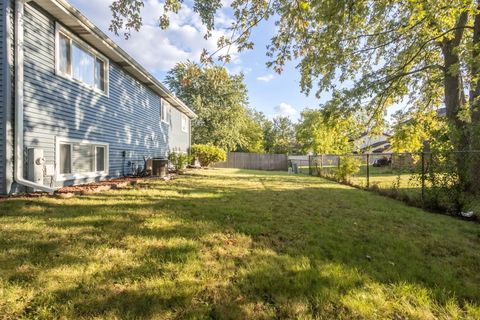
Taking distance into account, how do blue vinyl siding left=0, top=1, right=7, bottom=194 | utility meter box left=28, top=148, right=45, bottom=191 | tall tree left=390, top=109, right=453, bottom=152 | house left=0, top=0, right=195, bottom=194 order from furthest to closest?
tall tree left=390, top=109, right=453, bottom=152
utility meter box left=28, top=148, right=45, bottom=191
house left=0, top=0, right=195, bottom=194
blue vinyl siding left=0, top=1, right=7, bottom=194

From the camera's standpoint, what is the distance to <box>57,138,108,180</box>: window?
6706 mm

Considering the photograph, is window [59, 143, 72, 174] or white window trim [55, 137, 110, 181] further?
window [59, 143, 72, 174]

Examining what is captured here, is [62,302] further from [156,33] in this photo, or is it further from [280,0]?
[156,33]

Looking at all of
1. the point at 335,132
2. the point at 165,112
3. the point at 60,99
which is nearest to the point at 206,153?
the point at 165,112

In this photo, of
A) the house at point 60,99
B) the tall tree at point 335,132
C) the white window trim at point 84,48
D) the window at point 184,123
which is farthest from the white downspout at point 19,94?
the window at point 184,123

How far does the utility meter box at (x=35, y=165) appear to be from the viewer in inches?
218

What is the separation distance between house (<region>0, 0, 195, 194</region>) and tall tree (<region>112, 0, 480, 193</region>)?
2.13 meters

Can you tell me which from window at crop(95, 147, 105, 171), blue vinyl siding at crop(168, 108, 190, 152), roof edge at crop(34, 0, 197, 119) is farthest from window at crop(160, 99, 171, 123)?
window at crop(95, 147, 105, 171)

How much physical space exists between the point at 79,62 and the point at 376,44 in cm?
928

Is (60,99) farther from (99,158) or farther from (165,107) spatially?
(165,107)

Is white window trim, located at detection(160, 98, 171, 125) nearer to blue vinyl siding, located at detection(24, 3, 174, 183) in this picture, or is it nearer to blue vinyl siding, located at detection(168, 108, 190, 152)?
blue vinyl siding, located at detection(168, 108, 190, 152)

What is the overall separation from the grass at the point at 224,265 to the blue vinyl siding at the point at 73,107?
6.71ft

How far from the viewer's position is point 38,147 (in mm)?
5875

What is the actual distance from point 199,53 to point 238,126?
2326cm
